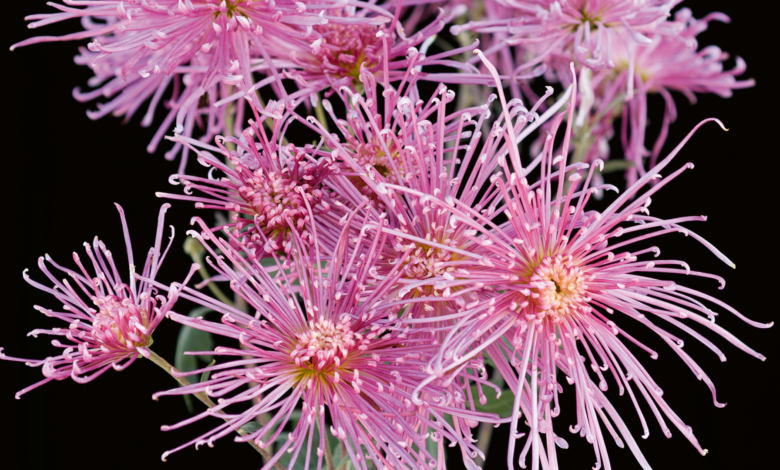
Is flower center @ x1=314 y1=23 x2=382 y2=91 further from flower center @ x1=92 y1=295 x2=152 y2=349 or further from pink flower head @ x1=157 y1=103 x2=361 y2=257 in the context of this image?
flower center @ x1=92 y1=295 x2=152 y2=349

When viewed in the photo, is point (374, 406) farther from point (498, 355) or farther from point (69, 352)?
point (69, 352)

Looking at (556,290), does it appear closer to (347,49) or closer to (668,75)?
(347,49)

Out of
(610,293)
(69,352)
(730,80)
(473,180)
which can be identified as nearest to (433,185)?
(473,180)

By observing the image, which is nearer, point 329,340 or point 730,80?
point 329,340

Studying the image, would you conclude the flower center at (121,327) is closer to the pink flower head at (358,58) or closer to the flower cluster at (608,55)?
the pink flower head at (358,58)

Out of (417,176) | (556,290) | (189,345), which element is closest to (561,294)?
(556,290)

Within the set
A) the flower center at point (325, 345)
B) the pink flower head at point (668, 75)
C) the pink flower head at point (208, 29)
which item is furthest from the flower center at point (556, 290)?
the pink flower head at point (668, 75)
